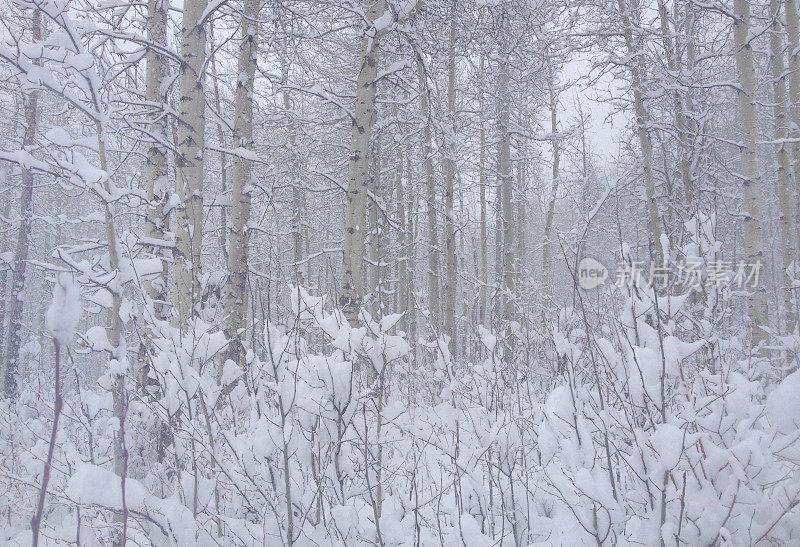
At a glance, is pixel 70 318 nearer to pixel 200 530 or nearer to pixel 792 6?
pixel 200 530

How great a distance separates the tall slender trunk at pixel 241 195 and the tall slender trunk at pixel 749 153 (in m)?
6.31

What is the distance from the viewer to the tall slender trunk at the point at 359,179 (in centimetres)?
536

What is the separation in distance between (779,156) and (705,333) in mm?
6481

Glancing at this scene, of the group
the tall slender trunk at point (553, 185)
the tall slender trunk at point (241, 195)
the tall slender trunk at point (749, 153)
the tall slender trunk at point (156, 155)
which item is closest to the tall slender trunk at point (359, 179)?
the tall slender trunk at point (241, 195)

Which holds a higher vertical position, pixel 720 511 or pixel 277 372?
pixel 277 372

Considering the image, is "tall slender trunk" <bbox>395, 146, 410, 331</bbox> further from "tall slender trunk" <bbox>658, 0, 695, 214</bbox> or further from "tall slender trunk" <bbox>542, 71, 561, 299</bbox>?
"tall slender trunk" <bbox>658, 0, 695, 214</bbox>

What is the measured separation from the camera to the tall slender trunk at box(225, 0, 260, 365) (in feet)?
16.9

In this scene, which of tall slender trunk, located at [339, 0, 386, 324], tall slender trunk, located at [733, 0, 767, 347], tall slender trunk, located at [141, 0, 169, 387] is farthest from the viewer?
tall slender trunk, located at [733, 0, 767, 347]

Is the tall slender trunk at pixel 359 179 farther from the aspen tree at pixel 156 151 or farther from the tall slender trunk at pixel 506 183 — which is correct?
the tall slender trunk at pixel 506 183

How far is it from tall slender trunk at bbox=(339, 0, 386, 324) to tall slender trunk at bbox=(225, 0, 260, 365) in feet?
3.68

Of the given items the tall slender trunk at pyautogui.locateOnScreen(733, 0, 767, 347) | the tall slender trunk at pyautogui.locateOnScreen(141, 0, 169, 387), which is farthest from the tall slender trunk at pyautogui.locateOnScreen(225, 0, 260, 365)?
the tall slender trunk at pyautogui.locateOnScreen(733, 0, 767, 347)

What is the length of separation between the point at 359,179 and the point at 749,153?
526 cm

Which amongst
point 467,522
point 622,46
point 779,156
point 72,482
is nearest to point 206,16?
point 72,482

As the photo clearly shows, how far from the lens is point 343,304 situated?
209 inches
